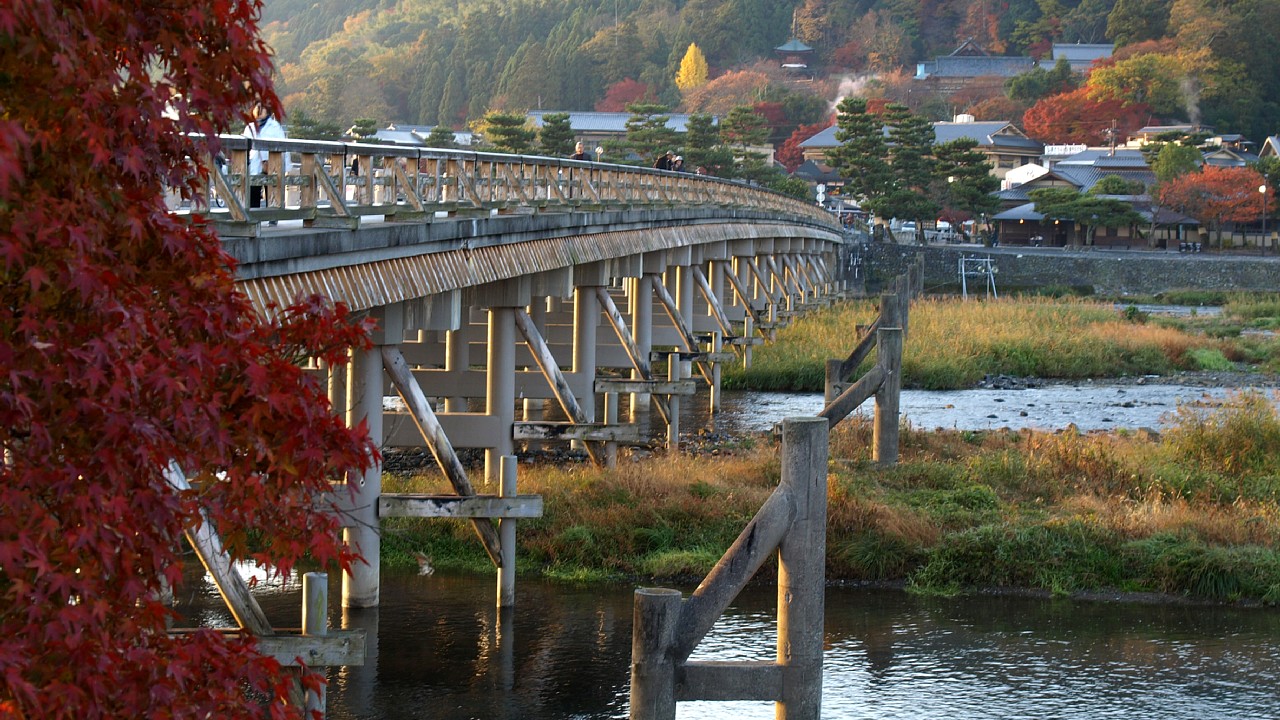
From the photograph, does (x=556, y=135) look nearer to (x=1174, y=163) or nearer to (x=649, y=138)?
(x=649, y=138)

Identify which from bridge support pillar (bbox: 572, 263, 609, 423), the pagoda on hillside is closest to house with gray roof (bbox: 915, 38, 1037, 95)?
the pagoda on hillside

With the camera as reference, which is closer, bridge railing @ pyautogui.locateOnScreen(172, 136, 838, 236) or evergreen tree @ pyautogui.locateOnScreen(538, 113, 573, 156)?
bridge railing @ pyautogui.locateOnScreen(172, 136, 838, 236)

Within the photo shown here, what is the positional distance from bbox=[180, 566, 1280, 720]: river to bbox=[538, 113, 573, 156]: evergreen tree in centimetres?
4104

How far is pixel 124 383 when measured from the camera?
3.79 metres

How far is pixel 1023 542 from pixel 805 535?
7050 mm

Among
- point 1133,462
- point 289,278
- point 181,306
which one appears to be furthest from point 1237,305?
point 181,306

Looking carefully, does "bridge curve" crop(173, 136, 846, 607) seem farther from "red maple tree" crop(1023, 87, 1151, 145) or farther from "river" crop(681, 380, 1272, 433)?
"red maple tree" crop(1023, 87, 1151, 145)

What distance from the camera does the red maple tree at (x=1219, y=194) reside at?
202ft

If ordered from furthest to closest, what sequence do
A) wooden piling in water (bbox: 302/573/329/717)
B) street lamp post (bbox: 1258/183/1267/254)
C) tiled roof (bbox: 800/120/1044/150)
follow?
tiled roof (bbox: 800/120/1044/150) < street lamp post (bbox: 1258/183/1267/254) < wooden piling in water (bbox: 302/573/329/717)

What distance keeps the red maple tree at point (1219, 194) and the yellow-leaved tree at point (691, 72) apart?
4405 cm

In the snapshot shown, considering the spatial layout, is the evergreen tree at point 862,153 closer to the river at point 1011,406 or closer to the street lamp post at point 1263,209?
the street lamp post at point 1263,209

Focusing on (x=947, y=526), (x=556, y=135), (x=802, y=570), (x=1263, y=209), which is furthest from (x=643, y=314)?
(x=1263, y=209)

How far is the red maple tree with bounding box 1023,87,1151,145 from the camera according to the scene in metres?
85.0

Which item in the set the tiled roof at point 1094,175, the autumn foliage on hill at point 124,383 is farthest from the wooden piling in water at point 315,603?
the tiled roof at point 1094,175
